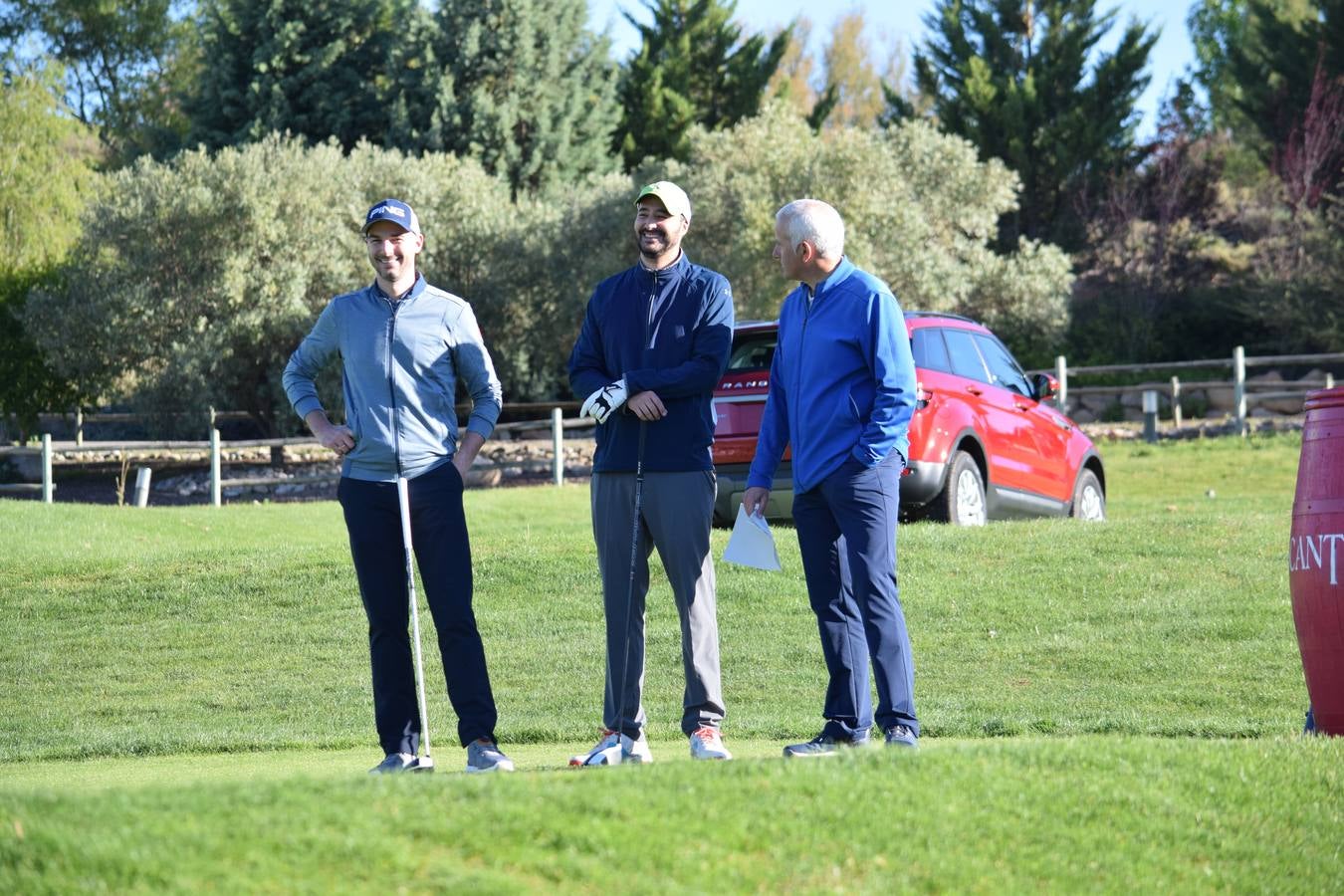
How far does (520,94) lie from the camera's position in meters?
40.1

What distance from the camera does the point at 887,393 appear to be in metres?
6.30

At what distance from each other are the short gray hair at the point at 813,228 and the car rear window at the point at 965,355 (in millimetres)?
6243

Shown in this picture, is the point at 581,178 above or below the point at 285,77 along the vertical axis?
below

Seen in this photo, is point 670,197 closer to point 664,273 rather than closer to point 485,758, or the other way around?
point 664,273

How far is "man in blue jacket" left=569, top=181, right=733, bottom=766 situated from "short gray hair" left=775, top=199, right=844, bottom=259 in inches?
13.1

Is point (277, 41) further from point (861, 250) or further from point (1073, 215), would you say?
point (1073, 215)

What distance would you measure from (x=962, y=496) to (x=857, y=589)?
658 cm

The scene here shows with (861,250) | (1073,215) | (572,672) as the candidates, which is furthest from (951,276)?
(572,672)

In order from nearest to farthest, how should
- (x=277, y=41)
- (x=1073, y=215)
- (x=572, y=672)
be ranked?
(x=572, y=672)
(x=277, y=41)
(x=1073, y=215)

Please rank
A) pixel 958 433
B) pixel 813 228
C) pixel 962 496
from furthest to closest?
pixel 962 496
pixel 958 433
pixel 813 228

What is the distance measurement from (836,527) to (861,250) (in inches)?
951

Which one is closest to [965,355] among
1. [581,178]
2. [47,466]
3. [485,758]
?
[485,758]

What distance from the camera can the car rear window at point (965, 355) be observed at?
41.4ft

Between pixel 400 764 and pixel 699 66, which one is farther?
pixel 699 66
